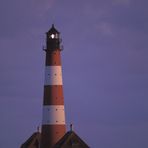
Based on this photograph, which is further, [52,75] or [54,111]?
[52,75]

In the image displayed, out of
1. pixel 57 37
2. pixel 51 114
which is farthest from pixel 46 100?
pixel 57 37

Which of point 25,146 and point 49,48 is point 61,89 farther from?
point 25,146

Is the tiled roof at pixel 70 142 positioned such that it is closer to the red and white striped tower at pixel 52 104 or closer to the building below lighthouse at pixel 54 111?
the building below lighthouse at pixel 54 111

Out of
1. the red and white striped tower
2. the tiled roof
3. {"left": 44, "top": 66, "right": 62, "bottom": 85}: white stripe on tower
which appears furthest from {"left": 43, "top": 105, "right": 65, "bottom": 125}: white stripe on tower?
{"left": 44, "top": 66, "right": 62, "bottom": 85}: white stripe on tower

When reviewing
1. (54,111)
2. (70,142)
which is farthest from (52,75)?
(70,142)

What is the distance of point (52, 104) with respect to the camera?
48844 mm

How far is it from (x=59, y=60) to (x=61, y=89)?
7.55 ft

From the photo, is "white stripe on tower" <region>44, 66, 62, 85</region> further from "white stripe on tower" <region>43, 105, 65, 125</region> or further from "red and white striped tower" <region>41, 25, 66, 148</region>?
"white stripe on tower" <region>43, 105, 65, 125</region>

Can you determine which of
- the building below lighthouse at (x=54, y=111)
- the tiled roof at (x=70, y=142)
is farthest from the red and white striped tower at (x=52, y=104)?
the tiled roof at (x=70, y=142)

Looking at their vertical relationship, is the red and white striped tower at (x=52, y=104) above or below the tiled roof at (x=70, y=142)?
above

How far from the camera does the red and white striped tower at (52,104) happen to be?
48.7 m

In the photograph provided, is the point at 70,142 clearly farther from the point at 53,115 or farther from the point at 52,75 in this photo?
the point at 52,75

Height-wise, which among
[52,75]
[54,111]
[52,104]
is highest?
[52,75]

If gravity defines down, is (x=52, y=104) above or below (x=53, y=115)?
above
